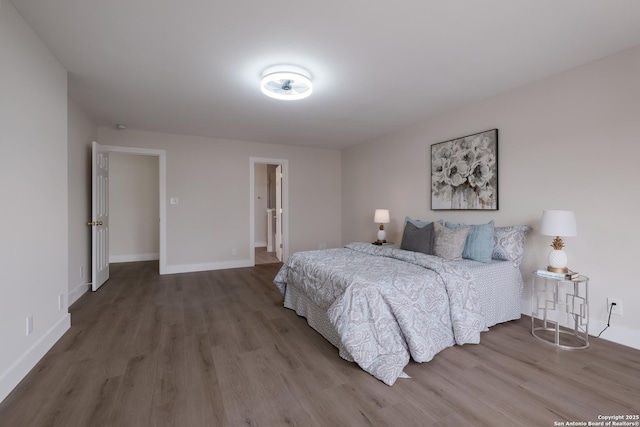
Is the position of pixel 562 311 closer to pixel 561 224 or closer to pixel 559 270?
pixel 559 270

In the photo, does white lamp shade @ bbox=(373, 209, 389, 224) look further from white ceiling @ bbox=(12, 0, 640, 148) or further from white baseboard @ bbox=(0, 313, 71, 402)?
white baseboard @ bbox=(0, 313, 71, 402)

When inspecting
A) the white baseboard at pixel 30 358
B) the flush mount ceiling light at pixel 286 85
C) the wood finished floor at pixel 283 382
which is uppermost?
the flush mount ceiling light at pixel 286 85

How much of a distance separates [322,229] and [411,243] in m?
2.84

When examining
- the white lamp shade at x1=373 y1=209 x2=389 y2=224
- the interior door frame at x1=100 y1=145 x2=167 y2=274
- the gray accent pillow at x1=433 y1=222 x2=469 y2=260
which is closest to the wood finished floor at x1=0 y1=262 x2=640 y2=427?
the gray accent pillow at x1=433 y1=222 x2=469 y2=260

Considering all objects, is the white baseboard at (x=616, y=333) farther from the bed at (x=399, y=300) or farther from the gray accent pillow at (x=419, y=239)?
the gray accent pillow at (x=419, y=239)

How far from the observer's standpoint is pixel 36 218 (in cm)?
207

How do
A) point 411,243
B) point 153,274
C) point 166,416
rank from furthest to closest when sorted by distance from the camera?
point 153,274, point 411,243, point 166,416

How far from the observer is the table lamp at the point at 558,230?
2.32 metres

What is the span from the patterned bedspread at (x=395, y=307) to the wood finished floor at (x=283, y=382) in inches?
4.8

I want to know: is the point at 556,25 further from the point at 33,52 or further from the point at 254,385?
the point at 33,52

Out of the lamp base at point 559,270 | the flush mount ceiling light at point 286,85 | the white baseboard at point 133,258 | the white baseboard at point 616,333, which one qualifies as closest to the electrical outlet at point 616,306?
the white baseboard at point 616,333

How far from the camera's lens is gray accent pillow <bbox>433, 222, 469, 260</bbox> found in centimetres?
289

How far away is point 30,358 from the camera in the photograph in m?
1.96

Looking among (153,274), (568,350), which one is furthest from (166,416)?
(153,274)
